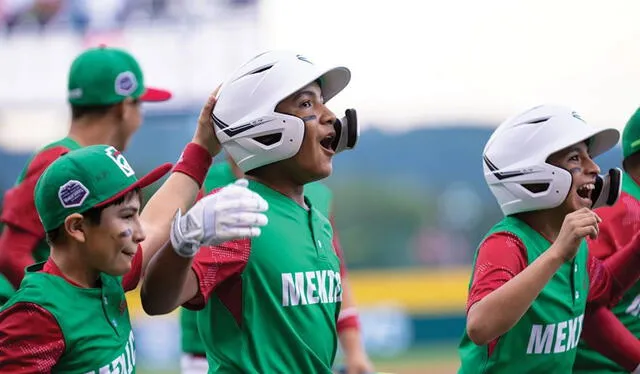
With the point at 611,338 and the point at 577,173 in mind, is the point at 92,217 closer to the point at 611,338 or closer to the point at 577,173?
the point at 577,173

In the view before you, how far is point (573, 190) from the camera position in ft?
15.5

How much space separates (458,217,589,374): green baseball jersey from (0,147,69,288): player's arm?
206 centimetres

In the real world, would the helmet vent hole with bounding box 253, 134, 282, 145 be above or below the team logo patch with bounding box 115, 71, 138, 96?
above

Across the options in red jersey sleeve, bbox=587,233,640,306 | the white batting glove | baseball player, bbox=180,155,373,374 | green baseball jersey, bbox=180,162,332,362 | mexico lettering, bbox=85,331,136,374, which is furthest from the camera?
green baseball jersey, bbox=180,162,332,362

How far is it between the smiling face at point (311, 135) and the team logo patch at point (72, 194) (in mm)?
759

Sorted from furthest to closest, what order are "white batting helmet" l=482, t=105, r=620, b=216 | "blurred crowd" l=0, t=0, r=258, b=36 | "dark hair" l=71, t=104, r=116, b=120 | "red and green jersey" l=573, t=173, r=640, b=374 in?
"blurred crowd" l=0, t=0, r=258, b=36 < "dark hair" l=71, t=104, r=116, b=120 < "red and green jersey" l=573, t=173, r=640, b=374 < "white batting helmet" l=482, t=105, r=620, b=216

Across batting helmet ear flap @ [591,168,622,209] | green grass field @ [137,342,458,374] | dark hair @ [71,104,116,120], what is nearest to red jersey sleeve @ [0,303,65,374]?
batting helmet ear flap @ [591,168,622,209]

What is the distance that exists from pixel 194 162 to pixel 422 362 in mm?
13220

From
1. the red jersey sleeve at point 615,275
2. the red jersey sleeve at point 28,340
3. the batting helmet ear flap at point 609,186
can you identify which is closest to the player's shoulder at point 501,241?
the batting helmet ear flap at point 609,186

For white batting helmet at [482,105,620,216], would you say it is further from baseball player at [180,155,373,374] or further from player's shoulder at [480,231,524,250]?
baseball player at [180,155,373,374]

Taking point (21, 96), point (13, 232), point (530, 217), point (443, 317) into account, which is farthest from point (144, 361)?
point (530, 217)

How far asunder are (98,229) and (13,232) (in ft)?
5.88

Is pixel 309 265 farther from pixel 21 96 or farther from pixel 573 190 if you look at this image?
pixel 21 96

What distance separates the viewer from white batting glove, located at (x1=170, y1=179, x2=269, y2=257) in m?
3.43
